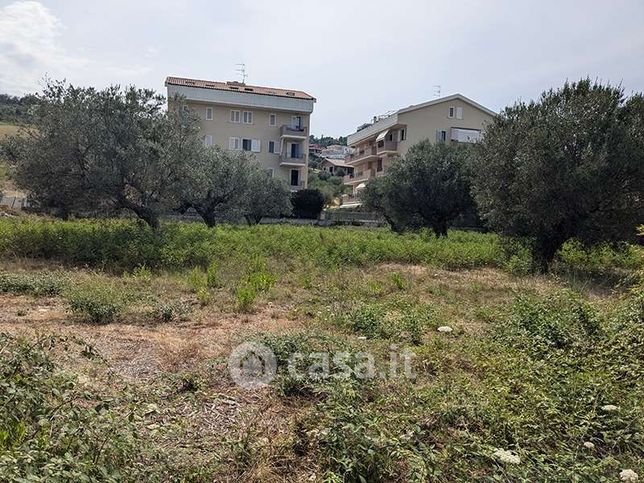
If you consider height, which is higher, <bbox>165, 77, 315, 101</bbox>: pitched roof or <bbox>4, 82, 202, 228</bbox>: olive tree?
<bbox>165, 77, 315, 101</bbox>: pitched roof

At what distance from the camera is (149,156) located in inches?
513

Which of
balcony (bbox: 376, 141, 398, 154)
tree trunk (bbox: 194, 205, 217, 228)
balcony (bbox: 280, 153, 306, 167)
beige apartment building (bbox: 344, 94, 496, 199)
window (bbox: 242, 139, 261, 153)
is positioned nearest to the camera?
tree trunk (bbox: 194, 205, 217, 228)

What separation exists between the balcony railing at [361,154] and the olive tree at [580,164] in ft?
116

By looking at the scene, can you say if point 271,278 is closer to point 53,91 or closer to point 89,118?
point 89,118

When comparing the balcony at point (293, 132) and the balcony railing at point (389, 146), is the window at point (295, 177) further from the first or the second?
the balcony railing at point (389, 146)

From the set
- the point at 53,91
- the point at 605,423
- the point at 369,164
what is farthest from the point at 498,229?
the point at 369,164

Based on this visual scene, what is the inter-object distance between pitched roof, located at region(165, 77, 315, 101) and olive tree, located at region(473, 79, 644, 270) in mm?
33727

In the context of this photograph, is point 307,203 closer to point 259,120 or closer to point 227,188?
point 259,120

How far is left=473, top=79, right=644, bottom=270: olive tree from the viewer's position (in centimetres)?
1133

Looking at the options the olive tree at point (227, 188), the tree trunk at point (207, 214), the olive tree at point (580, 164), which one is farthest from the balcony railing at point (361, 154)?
the olive tree at point (580, 164)

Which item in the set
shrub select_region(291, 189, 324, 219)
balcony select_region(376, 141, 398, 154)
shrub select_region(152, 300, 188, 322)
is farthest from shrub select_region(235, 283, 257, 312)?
balcony select_region(376, 141, 398, 154)

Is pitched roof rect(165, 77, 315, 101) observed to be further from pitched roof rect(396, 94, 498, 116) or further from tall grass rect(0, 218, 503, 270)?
tall grass rect(0, 218, 503, 270)

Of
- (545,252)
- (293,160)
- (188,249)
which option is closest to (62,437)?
(188,249)

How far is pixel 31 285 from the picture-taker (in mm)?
8016
